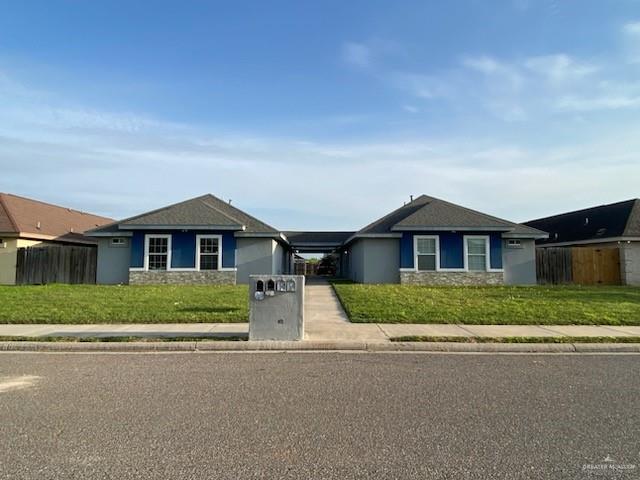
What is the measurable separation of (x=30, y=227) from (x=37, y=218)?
7.21 feet

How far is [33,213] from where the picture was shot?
27.2 meters

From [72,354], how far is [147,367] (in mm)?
1982

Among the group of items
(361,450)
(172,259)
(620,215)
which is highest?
(620,215)

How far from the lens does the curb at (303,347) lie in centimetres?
831

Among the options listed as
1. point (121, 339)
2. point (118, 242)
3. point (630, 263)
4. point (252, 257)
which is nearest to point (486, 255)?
point (630, 263)

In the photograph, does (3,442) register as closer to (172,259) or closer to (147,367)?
(147,367)

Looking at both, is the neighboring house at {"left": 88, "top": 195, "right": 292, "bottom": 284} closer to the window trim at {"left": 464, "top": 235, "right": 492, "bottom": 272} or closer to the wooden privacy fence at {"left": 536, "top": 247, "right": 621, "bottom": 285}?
the window trim at {"left": 464, "top": 235, "right": 492, "bottom": 272}

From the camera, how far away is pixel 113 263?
2262 cm

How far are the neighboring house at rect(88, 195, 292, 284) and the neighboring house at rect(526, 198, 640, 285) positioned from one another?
19.0m

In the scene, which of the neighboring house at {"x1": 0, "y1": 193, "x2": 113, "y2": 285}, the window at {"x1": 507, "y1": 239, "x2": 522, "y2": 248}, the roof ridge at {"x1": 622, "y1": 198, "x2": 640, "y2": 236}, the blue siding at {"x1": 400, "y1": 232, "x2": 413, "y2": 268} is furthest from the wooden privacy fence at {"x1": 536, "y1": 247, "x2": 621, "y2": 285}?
the neighboring house at {"x1": 0, "y1": 193, "x2": 113, "y2": 285}

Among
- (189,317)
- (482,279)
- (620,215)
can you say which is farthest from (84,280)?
(620,215)

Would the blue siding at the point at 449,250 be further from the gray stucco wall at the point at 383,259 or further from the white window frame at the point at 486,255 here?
the gray stucco wall at the point at 383,259

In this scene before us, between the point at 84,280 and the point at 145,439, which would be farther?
the point at 84,280

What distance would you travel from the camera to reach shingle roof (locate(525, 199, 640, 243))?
2541cm
